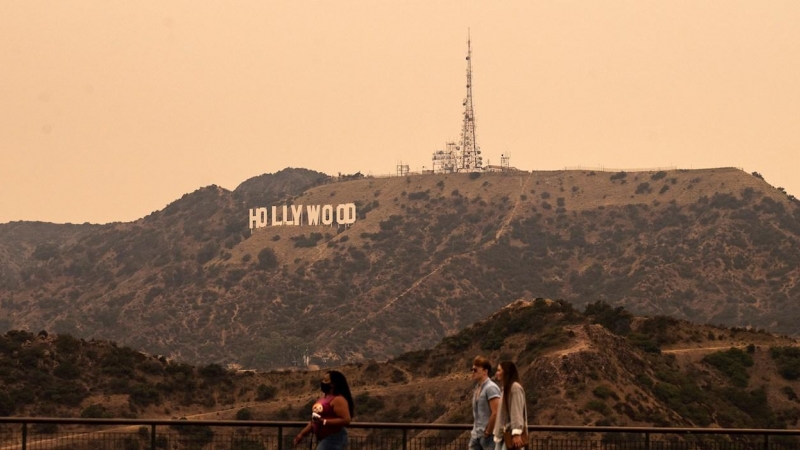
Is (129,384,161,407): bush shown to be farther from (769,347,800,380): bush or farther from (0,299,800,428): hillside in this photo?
(769,347,800,380): bush

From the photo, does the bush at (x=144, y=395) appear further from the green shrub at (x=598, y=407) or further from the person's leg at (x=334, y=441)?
the person's leg at (x=334, y=441)

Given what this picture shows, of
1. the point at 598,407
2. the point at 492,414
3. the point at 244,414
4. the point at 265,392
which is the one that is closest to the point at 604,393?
the point at 598,407

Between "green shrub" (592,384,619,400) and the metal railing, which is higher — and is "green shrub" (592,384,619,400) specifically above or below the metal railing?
below

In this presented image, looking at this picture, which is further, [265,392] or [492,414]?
[265,392]

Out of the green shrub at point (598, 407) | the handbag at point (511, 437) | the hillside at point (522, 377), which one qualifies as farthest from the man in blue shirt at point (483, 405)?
the green shrub at point (598, 407)

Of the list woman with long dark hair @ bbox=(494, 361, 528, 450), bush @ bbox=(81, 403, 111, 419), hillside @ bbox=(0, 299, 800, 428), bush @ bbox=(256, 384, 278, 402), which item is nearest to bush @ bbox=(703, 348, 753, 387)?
hillside @ bbox=(0, 299, 800, 428)

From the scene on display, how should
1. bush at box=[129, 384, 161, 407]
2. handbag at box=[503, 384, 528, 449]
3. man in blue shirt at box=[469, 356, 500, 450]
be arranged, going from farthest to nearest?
bush at box=[129, 384, 161, 407]
man in blue shirt at box=[469, 356, 500, 450]
handbag at box=[503, 384, 528, 449]

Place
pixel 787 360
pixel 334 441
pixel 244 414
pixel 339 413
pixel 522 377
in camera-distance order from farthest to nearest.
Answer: pixel 787 360 → pixel 244 414 → pixel 522 377 → pixel 334 441 → pixel 339 413

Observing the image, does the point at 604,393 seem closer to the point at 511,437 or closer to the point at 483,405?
the point at 483,405

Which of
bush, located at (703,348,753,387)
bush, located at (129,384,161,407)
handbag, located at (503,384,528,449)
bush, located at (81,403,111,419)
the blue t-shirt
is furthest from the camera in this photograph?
bush, located at (129,384,161,407)
